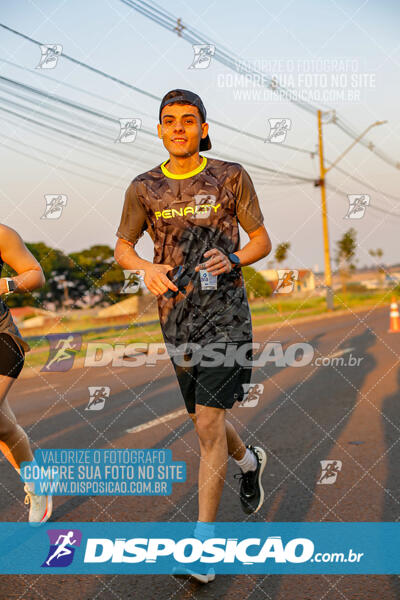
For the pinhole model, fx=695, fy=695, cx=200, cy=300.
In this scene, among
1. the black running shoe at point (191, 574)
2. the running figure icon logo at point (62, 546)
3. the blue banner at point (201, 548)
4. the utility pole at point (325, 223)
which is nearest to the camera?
the black running shoe at point (191, 574)

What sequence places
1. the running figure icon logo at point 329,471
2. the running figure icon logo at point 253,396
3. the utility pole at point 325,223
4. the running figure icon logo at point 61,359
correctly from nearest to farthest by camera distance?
the running figure icon logo at point 329,471, the running figure icon logo at point 253,396, the running figure icon logo at point 61,359, the utility pole at point 325,223

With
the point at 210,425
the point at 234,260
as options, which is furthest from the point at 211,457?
the point at 234,260

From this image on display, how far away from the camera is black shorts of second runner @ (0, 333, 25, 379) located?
3738 millimetres

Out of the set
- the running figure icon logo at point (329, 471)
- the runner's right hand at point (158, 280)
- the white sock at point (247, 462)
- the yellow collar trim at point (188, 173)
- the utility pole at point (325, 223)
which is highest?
the utility pole at point (325, 223)

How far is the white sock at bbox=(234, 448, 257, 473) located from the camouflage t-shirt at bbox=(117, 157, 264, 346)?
819 millimetres

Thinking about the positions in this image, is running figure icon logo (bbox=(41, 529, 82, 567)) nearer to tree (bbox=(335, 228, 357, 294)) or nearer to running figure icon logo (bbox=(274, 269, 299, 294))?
running figure icon logo (bbox=(274, 269, 299, 294))

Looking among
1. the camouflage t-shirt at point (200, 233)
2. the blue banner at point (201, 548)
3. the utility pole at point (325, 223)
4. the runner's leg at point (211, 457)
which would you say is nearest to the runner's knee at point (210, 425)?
the runner's leg at point (211, 457)

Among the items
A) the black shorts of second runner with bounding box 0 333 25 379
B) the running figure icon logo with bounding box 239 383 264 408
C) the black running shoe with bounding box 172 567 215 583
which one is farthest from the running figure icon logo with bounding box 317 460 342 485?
the running figure icon logo with bounding box 239 383 264 408

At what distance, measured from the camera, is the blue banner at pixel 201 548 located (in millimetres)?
3404

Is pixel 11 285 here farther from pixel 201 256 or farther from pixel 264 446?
pixel 264 446

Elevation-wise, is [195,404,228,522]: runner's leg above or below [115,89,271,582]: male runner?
below

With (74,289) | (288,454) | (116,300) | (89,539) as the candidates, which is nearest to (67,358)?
(288,454)

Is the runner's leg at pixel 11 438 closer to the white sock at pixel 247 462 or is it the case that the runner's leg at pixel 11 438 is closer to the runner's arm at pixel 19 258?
the runner's arm at pixel 19 258

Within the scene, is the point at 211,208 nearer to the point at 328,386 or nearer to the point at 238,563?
the point at 238,563
